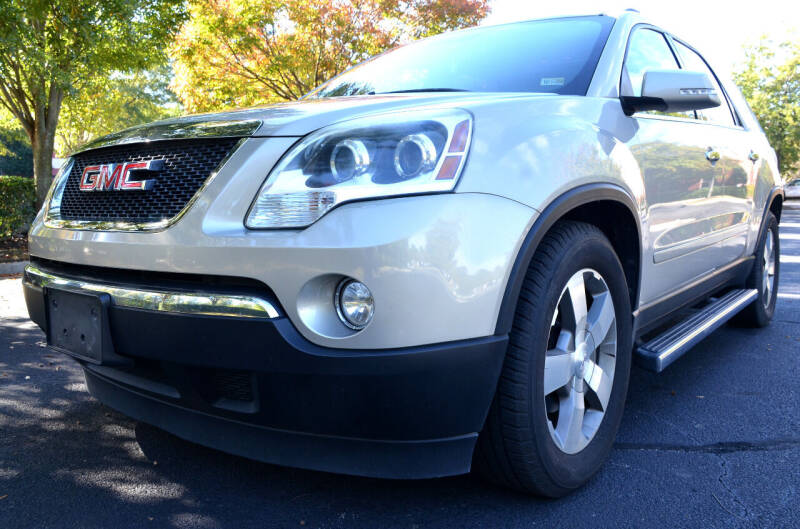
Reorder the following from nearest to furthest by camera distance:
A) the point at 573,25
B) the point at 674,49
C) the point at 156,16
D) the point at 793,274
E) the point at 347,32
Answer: the point at 573,25
the point at 674,49
the point at 793,274
the point at 156,16
the point at 347,32

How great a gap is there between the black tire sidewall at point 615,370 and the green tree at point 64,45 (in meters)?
8.26

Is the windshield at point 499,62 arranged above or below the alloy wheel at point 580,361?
above

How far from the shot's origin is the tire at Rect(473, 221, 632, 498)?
1.80m

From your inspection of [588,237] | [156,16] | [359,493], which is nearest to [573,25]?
[588,237]

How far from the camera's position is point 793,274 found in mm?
7363

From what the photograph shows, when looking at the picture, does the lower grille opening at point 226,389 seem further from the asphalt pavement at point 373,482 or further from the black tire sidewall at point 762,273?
the black tire sidewall at point 762,273

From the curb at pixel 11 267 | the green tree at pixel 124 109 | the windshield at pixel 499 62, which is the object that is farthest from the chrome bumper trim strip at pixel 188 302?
the green tree at pixel 124 109

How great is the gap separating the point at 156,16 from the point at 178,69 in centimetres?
403

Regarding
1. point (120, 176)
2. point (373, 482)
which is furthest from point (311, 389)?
point (120, 176)

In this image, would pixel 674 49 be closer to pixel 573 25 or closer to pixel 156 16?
pixel 573 25

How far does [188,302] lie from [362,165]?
584 mm

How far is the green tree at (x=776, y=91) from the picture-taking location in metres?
34.2

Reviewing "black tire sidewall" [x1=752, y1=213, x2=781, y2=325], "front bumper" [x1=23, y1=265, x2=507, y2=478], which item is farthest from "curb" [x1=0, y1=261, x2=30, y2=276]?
"black tire sidewall" [x1=752, y1=213, x2=781, y2=325]

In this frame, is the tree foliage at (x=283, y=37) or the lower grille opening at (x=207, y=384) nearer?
the lower grille opening at (x=207, y=384)
